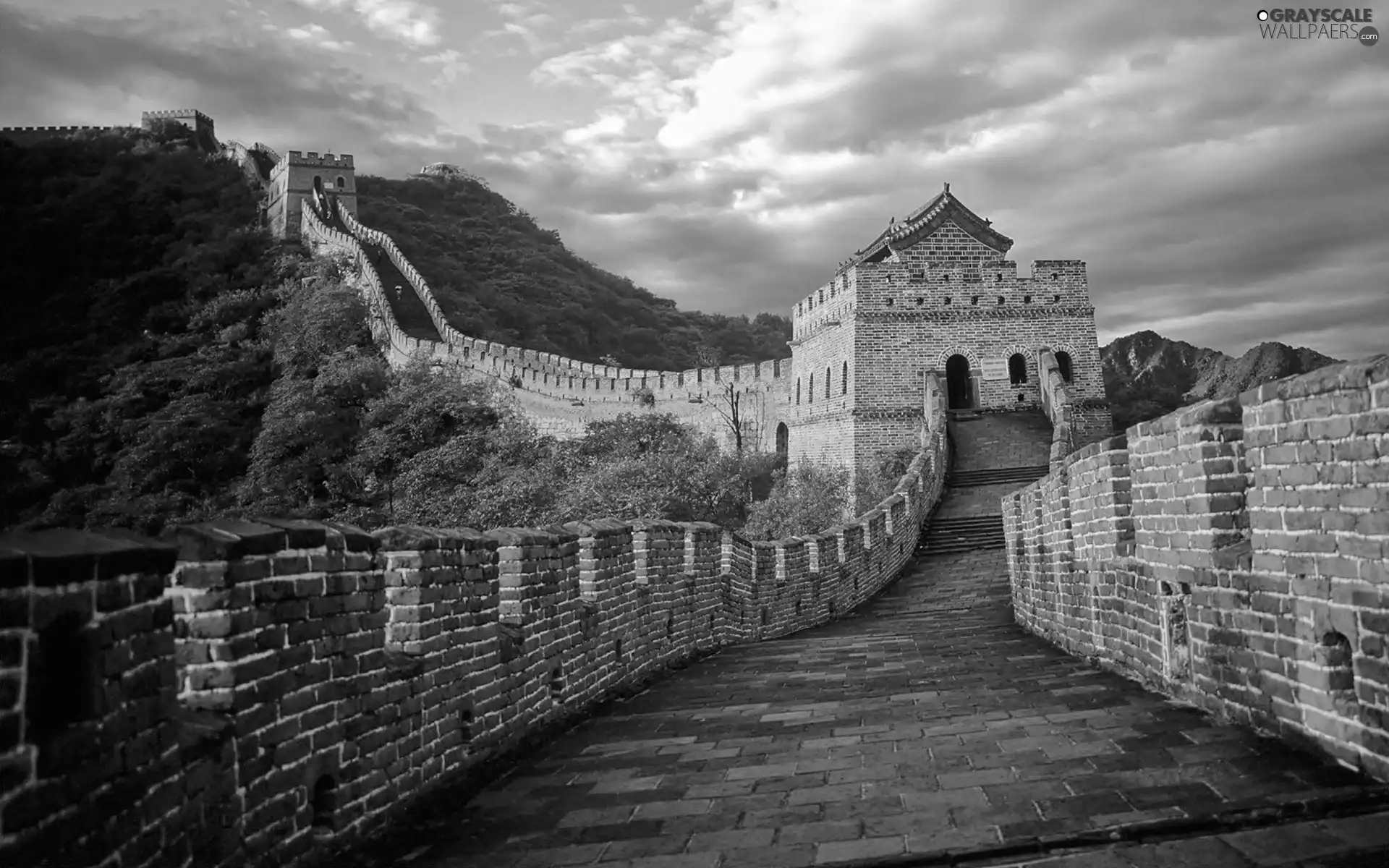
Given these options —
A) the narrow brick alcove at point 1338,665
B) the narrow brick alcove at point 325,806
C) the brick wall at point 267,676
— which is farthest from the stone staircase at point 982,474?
the narrow brick alcove at point 325,806

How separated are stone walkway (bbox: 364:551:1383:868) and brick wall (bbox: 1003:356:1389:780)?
20 centimetres

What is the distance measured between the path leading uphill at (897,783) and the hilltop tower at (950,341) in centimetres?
2177

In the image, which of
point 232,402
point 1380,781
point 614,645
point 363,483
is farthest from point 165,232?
point 1380,781

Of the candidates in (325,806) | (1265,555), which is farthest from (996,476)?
(325,806)

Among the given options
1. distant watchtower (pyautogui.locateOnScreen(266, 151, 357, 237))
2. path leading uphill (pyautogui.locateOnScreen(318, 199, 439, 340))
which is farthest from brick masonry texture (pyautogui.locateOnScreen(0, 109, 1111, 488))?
distant watchtower (pyautogui.locateOnScreen(266, 151, 357, 237))

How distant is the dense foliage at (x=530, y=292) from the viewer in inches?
2948

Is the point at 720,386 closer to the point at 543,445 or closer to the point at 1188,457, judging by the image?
the point at 543,445

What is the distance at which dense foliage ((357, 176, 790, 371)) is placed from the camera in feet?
246

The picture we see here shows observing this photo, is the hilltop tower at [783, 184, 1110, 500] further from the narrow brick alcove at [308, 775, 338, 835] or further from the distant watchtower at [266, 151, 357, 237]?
the distant watchtower at [266, 151, 357, 237]

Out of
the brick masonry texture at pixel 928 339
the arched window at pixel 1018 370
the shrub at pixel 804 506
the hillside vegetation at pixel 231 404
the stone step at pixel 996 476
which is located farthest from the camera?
the hillside vegetation at pixel 231 404

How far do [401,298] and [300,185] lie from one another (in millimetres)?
16290

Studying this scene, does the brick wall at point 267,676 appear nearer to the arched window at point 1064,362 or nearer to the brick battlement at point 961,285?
the brick battlement at point 961,285

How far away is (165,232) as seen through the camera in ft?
215

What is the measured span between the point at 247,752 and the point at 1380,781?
3.74 metres
